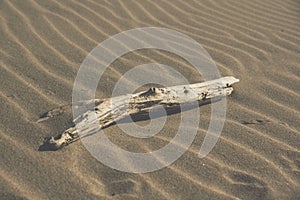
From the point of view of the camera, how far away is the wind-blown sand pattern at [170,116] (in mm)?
2314

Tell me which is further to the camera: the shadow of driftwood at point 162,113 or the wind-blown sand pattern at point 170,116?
the shadow of driftwood at point 162,113

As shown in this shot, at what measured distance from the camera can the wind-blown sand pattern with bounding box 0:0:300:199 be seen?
2.31 m

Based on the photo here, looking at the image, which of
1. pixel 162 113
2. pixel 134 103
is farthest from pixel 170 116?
pixel 134 103

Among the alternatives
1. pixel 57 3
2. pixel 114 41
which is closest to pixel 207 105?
pixel 114 41

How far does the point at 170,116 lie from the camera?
2.90 meters

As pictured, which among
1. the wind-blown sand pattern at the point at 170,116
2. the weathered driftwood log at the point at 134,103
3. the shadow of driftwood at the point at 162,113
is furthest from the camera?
the shadow of driftwood at the point at 162,113

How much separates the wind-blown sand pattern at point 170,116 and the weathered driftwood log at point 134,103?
3.2 inches

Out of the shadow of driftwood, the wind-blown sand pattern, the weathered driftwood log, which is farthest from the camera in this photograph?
the shadow of driftwood

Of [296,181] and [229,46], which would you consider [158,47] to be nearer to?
[229,46]

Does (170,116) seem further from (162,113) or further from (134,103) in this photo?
(134,103)

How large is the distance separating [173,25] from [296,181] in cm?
233

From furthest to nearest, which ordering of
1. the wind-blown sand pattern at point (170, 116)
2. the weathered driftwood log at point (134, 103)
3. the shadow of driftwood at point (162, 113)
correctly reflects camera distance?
the shadow of driftwood at point (162, 113)
the weathered driftwood log at point (134, 103)
the wind-blown sand pattern at point (170, 116)

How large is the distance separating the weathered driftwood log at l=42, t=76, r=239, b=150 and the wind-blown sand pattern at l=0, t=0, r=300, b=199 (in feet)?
0.27

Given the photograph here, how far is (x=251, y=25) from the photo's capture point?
172 inches
